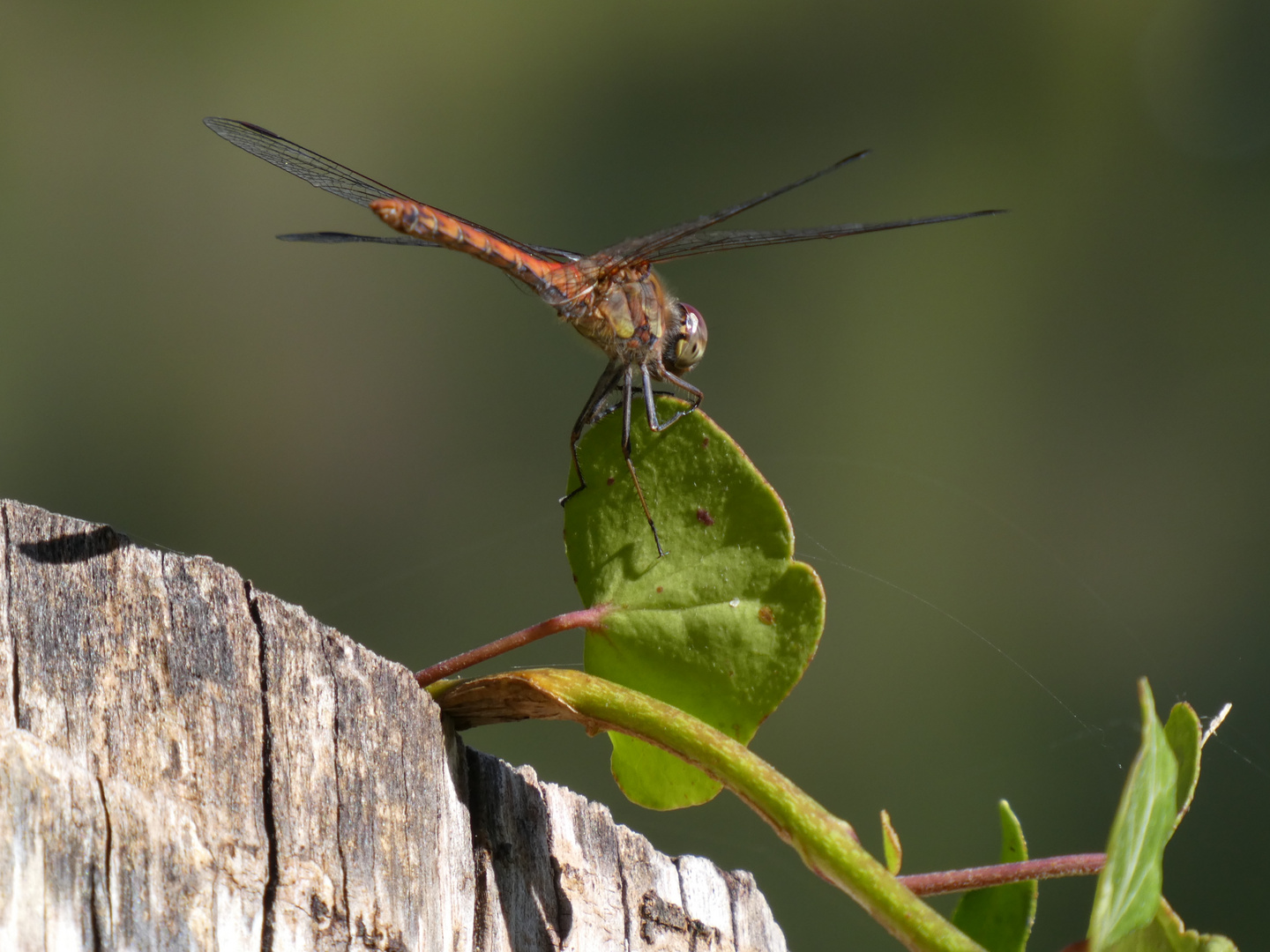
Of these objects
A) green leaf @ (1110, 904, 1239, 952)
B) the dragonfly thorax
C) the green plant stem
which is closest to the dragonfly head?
the dragonfly thorax

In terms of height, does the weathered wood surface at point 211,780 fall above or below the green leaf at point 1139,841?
above

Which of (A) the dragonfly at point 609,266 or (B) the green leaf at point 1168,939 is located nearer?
(B) the green leaf at point 1168,939

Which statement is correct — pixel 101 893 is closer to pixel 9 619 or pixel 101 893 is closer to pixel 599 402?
pixel 9 619

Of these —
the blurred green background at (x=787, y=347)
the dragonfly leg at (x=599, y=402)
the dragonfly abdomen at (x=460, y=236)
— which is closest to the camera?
the dragonfly abdomen at (x=460, y=236)

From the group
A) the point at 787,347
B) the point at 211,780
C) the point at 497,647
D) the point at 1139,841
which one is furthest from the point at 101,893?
the point at 787,347

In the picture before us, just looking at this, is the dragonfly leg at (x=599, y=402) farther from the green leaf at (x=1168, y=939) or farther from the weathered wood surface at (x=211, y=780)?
the green leaf at (x=1168, y=939)

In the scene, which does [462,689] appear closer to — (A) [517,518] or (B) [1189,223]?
(A) [517,518]

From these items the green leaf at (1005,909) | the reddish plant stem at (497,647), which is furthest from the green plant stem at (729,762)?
the green leaf at (1005,909)
